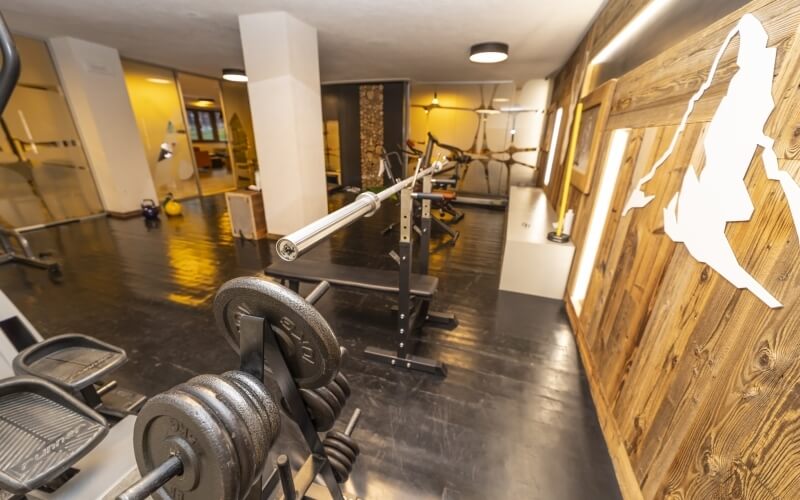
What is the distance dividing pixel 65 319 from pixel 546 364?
3.52 meters

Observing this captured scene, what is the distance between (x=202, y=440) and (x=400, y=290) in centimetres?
139

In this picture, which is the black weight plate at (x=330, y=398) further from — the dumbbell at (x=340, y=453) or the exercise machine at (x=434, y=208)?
the exercise machine at (x=434, y=208)

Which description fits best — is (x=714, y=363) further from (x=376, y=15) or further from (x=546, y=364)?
(x=376, y=15)

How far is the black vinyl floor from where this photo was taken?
133 centimetres

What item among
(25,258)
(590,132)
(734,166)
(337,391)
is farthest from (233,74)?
(734,166)

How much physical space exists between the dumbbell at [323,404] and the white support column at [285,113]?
10.1 feet

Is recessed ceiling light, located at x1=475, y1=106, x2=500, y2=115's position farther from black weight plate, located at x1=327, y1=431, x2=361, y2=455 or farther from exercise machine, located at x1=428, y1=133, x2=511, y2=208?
black weight plate, located at x1=327, y1=431, x2=361, y2=455

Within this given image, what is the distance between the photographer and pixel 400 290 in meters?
1.87

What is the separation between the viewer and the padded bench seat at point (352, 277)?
6.67 ft

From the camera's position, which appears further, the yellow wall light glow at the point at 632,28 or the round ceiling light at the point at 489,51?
the round ceiling light at the point at 489,51

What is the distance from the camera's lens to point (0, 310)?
1.34 meters

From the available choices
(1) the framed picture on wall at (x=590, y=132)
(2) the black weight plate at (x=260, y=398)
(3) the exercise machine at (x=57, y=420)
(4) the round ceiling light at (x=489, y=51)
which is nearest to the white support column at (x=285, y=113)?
(4) the round ceiling light at (x=489, y=51)

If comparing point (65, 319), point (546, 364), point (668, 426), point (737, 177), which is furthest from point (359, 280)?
point (65, 319)

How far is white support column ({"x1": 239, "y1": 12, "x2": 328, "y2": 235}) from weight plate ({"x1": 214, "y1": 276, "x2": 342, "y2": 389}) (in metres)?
3.13
